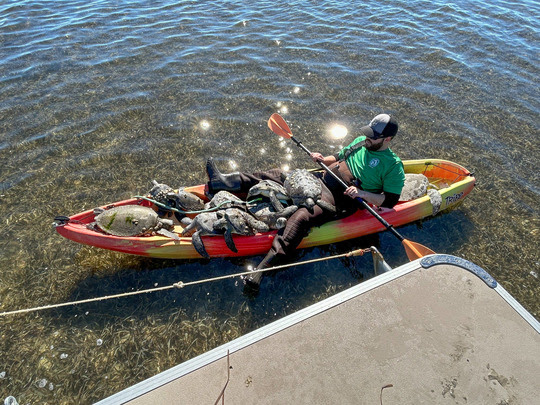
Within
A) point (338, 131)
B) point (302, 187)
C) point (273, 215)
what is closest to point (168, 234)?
point (273, 215)

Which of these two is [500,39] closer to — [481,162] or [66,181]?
[481,162]

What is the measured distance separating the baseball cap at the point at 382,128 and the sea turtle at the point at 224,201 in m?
2.37

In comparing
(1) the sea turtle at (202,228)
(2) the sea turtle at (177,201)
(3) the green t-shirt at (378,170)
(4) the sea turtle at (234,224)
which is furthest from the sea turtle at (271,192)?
(3) the green t-shirt at (378,170)

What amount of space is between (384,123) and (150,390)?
444cm

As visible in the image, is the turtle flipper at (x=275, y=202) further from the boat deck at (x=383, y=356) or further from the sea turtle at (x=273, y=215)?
the boat deck at (x=383, y=356)

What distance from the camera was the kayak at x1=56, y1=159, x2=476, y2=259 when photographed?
5.31 metres

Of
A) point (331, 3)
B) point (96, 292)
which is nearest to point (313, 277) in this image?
point (96, 292)

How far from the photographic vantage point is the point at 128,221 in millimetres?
5395

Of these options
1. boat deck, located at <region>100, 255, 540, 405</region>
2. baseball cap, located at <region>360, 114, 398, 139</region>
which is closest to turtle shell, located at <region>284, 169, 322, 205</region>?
baseball cap, located at <region>360, 114, 398, 139</region>

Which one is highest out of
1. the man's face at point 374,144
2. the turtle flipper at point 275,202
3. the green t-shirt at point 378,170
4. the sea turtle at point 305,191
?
the man's face at point 374,144

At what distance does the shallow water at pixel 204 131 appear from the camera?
496 cm

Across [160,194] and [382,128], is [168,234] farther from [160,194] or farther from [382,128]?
[382,128]

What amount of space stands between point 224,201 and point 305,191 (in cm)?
138

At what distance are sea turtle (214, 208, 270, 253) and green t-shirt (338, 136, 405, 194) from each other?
6.29 feet
